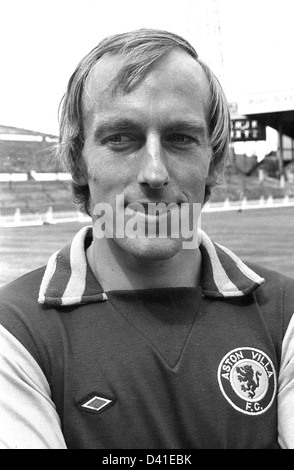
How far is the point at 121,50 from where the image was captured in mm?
695

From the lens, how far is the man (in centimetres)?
64

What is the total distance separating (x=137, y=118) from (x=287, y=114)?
0.62m

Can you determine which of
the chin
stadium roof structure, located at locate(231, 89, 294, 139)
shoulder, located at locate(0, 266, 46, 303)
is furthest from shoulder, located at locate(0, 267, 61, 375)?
stadium roof structure, located at locate(231, 89, 294, 139)

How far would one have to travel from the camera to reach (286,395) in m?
0.68

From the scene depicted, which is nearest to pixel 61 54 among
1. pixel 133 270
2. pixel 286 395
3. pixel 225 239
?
pixel 133 270

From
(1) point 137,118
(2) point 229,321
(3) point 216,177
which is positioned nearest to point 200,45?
(3) point 216,177

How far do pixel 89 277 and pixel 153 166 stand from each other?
0.59ft

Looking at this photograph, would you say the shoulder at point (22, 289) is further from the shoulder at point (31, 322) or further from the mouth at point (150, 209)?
the mouth at point (150, 209)

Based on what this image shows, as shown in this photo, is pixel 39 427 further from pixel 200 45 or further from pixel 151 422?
pixel 200 45

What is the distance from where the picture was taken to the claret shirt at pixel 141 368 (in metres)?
0.63

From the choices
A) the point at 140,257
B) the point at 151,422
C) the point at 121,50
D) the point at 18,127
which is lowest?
the point at 151,422

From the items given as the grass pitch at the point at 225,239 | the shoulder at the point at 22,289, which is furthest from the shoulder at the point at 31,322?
the grass pitch at the point at 225,239

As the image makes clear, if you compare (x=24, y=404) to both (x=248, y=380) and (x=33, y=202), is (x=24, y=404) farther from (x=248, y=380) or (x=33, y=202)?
(x=33, y=202)

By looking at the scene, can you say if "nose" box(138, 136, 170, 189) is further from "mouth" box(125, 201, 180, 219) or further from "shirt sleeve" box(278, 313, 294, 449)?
"shirt sleeve" box(278, 313, 294, 449)
